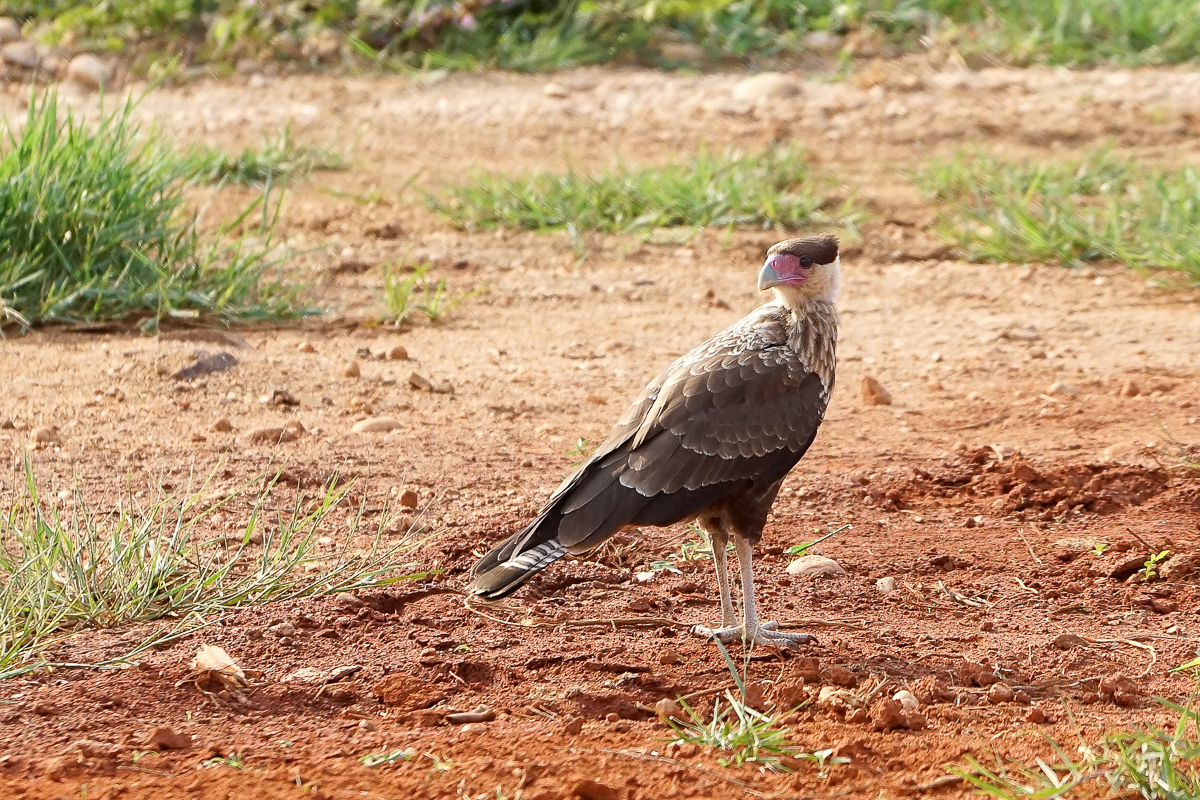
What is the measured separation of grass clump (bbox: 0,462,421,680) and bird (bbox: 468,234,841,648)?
46 centimetres

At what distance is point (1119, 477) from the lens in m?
5.20

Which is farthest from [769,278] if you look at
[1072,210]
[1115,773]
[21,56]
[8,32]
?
[8,32]

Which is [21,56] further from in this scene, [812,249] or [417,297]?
[812,249]

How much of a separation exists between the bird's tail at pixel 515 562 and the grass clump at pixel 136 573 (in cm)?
43

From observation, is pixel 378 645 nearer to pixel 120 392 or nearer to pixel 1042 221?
pixel 120 392

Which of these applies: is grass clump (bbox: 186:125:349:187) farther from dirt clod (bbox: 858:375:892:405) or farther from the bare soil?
dirt clod (bbox: 858:375:892:405)

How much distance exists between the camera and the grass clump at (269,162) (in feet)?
29.3

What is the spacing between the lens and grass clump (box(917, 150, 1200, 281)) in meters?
7.96

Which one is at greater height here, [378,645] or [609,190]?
[378,645]

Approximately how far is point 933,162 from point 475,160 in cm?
295

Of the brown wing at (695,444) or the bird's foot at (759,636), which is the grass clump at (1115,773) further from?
the brown wing at (695,444)

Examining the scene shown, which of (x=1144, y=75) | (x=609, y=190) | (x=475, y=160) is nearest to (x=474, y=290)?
(x=609, y=190)

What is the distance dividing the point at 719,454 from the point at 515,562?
2.14 ft

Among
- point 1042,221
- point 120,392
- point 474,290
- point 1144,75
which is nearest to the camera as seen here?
point 120,392
